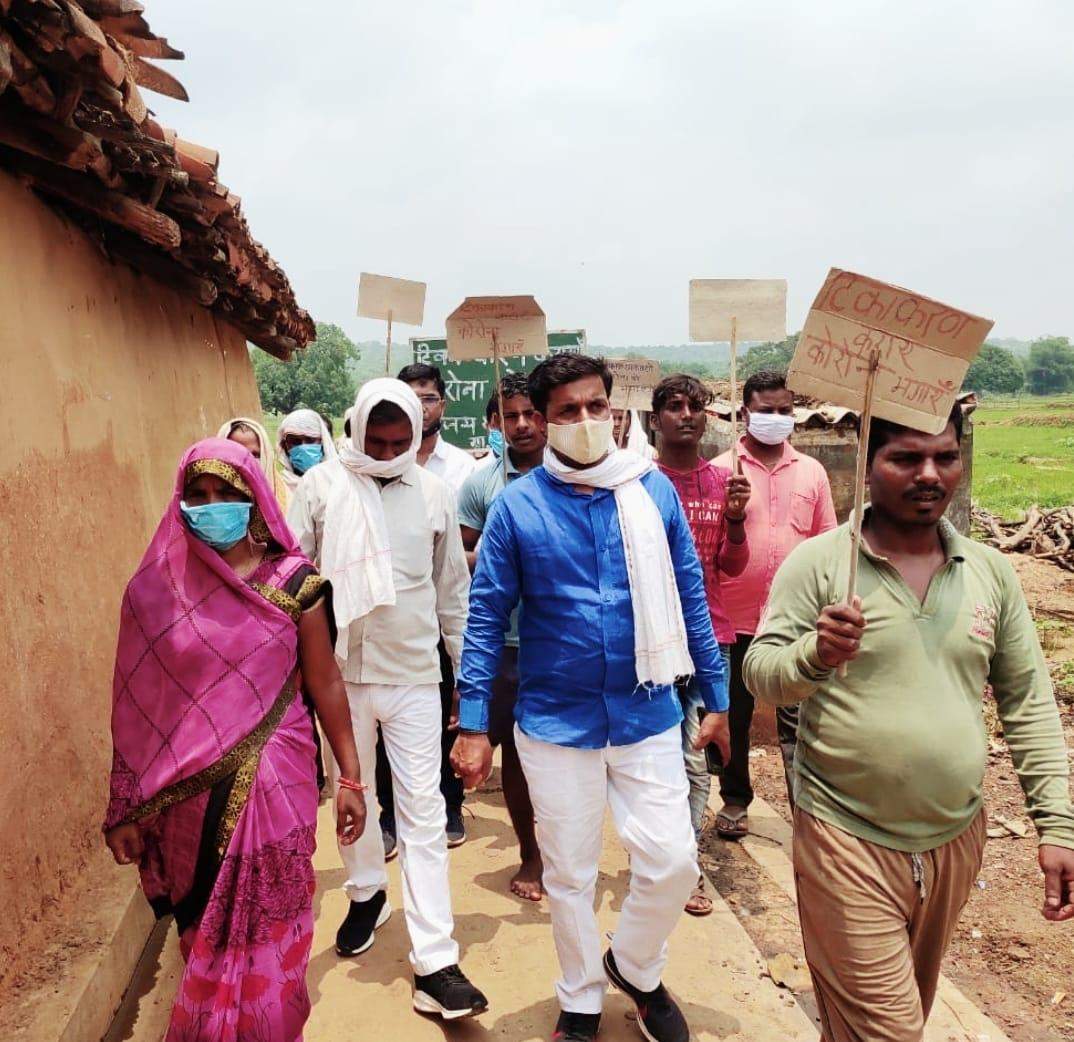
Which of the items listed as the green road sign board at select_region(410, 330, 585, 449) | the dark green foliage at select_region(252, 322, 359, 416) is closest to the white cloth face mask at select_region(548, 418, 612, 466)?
the green road sign board at select_region(410, 330, 585, 449)

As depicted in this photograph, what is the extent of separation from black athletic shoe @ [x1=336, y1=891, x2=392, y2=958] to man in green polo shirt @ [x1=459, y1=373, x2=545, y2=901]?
0.72m

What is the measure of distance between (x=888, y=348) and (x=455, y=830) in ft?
11.2

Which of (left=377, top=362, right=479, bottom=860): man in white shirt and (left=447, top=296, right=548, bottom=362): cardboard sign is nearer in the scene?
(left=377, top=362, right=479, bottom=860): man in white shirt

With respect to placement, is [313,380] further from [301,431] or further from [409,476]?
[409,476]

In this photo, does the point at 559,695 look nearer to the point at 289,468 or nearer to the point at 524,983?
the point at 524,983

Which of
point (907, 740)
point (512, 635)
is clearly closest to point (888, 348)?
point (907, 740)

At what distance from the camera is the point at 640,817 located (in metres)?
3.02

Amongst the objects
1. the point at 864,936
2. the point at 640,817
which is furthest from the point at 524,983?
the point at 864,936

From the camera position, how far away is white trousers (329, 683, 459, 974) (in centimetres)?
336

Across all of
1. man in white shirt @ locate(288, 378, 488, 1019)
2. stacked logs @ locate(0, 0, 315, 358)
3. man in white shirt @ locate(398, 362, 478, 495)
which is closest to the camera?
stacked logs @ locate(0, 0, 315, 358)

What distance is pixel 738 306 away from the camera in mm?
5035

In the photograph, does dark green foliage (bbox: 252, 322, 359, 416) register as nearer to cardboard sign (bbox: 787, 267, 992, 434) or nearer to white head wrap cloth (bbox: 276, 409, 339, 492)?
white head wrap cloth (bbox: 276, 409, 339, 492)

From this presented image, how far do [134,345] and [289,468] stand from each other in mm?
1506

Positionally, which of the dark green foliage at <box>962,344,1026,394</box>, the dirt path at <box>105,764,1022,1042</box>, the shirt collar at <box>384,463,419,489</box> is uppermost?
the dark green foliage at <box>962,344,1026,394</box>
